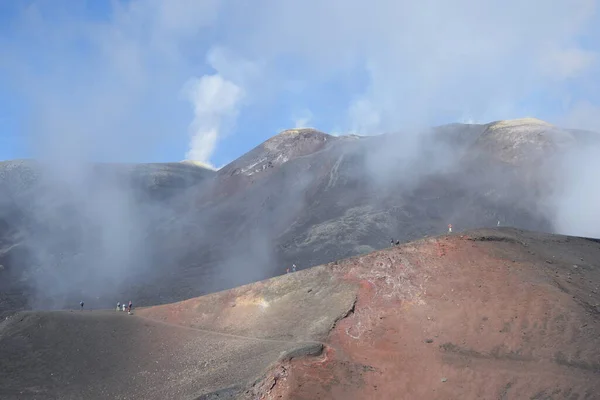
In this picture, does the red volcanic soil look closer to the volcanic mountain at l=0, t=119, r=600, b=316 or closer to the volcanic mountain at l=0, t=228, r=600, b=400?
the volcanic mountain at l=0, t=228, r=600, b=400

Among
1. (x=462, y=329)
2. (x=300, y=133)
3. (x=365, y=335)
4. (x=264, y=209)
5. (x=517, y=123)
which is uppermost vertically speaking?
(x=300, y=133)

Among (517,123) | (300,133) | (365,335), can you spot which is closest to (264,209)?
(300,133)

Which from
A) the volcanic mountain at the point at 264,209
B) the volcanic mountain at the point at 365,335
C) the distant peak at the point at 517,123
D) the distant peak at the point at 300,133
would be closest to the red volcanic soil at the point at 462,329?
the volcanic mountain at the point at 365,335

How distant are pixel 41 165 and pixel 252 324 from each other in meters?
86.2

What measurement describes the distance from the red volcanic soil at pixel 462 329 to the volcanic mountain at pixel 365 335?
0.23 feet

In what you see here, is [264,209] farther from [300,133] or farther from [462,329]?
[462,329]

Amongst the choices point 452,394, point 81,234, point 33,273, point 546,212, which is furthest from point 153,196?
point 452,394

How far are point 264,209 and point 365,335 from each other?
193ft

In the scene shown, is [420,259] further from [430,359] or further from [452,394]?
[452,394]

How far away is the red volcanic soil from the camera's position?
1922 centimetres

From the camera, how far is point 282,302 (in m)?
28.6

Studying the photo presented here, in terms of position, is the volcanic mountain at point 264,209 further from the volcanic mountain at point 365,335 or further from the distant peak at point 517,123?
the volcanic mountain at point 365,335

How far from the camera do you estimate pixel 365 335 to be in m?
23.4

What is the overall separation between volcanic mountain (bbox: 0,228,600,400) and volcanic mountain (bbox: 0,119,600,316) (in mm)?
26489
